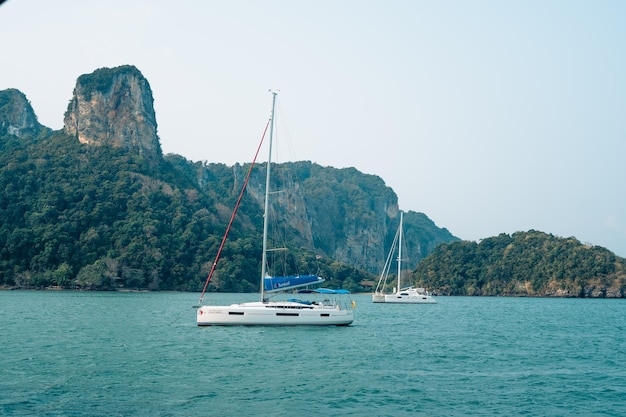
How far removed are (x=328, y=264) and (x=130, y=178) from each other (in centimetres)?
6352

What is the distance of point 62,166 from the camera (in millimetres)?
145875

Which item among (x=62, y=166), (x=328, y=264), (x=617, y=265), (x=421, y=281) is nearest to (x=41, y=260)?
(x=62, y=166)

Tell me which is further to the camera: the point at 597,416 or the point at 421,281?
the point at 421,281

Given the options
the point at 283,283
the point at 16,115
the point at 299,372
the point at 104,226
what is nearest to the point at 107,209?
the point at 104,226

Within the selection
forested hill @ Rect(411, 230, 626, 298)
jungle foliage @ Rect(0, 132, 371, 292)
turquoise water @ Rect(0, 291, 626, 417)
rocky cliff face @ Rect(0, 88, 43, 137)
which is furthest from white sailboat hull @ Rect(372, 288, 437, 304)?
rocky cliff face @ Rect(0, 88, 43, 137)

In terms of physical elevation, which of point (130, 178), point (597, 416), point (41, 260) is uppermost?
point (130, 178)

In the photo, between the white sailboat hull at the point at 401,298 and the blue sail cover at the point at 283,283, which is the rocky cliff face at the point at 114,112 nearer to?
the white sailboat hull at the point at 401,298

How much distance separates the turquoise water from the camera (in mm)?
21625

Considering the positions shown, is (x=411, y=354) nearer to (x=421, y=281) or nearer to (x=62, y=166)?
(x=62, y=166)

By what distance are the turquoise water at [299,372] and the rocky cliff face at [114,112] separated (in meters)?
123

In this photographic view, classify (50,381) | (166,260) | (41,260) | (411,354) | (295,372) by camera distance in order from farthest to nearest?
(166,260) → (41,260) → (411,354) → (295,372) → (50,381)

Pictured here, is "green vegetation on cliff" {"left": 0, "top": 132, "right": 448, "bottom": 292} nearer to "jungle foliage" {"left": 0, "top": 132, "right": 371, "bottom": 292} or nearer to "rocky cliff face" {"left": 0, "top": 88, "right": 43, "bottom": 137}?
"jungle foliage" {"left": 0, "top": 132, "right": 371, "bottom": 292}

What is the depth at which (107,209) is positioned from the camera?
13388 cm

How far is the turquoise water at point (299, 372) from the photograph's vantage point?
2162 centimetres
